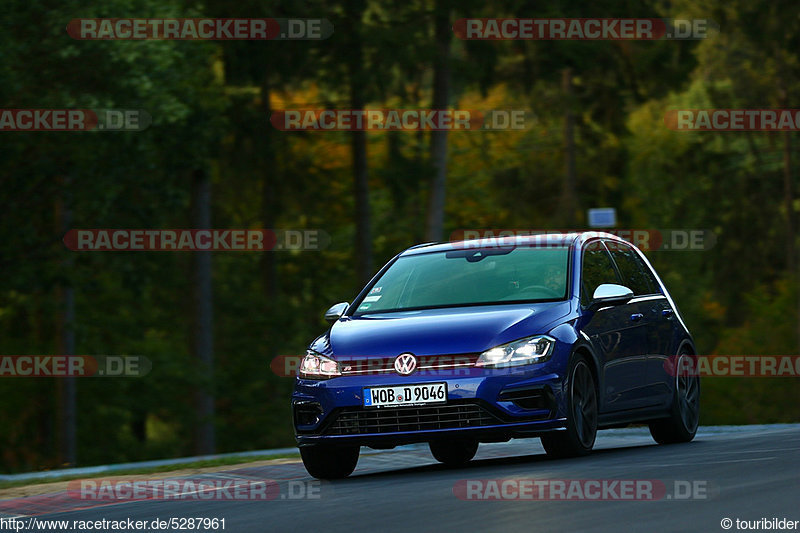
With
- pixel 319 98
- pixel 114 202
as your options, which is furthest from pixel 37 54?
pixel 319 98

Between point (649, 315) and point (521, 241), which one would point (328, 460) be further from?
point (649, 315)

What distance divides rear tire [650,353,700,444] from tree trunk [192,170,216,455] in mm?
21277

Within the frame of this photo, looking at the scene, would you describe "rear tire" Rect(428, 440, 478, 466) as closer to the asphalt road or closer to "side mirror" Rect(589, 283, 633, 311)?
the asphalt road

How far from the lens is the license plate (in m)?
11.1

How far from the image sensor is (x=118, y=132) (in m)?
25.2

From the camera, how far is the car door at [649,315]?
13.2 metres

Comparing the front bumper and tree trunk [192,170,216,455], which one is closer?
the front bumper

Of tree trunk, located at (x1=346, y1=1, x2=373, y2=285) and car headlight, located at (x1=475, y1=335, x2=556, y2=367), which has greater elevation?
tree trunk, located at (x1=346, y1=1, x2=373, y2=285)

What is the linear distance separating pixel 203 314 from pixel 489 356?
24.3 m

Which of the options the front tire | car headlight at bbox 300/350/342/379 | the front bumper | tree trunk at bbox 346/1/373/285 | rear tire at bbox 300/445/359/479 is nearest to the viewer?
the front bumper

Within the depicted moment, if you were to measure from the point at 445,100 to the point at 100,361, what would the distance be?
12.8 meters

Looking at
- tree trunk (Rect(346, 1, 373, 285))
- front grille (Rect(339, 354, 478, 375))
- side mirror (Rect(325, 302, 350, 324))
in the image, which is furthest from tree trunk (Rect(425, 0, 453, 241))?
front grille (Rect(339, 354, 478, 375))

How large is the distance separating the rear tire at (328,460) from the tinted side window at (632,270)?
302 cm

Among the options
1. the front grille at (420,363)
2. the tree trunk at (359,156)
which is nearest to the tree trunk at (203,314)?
the tree trunk at (359,156)
